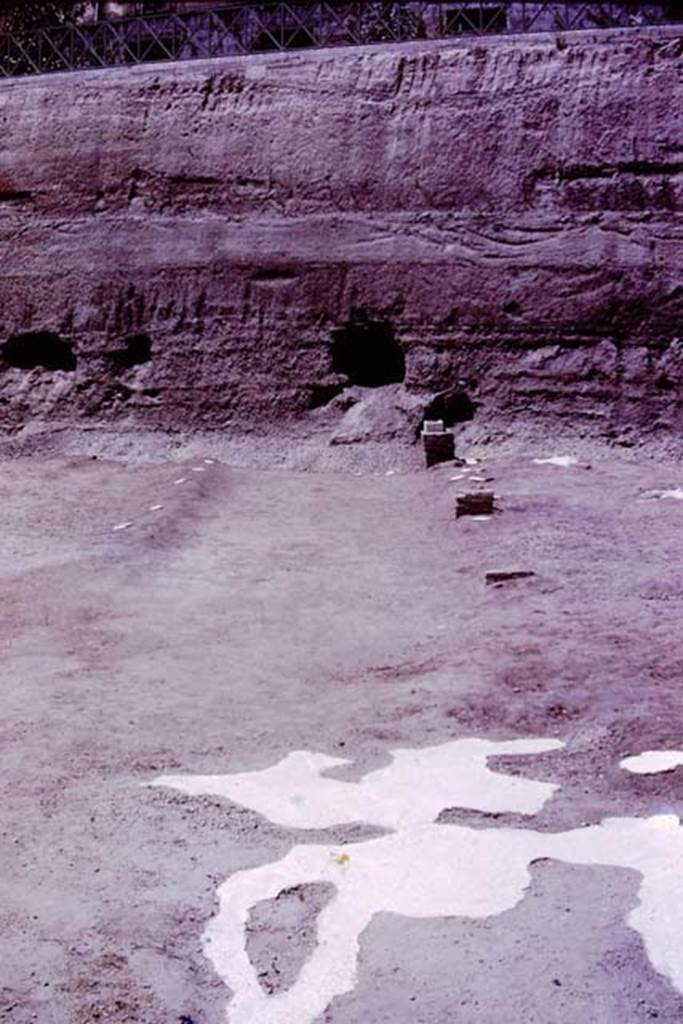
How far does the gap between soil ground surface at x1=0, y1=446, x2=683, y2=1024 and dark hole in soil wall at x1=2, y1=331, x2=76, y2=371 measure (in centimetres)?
265

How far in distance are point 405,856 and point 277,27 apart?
42.4 ft

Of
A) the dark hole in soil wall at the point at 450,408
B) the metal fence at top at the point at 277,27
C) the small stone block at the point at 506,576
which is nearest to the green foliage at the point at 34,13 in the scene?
the metal fence at top at the point at 277,27

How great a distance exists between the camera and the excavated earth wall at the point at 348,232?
10477mm

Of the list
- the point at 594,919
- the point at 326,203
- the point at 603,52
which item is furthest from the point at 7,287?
the point at 594,919

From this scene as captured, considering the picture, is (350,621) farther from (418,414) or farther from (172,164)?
(172,164)

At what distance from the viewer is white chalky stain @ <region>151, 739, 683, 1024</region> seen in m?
2.99

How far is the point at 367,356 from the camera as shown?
36.9ft

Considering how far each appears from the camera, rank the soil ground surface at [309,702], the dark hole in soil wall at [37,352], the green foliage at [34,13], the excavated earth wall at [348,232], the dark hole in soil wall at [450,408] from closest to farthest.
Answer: the soil ground surface at [309,702]
the excavated earth wall at [348,232]
the dark hole in soil wall at [450,408]
the dark hole in soil wall at [37,352]
the green foliage at [34,13]

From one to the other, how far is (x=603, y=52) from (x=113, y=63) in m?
5.10

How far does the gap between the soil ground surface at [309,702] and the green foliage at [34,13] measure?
1167 centimetres

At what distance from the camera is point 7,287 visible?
12.1m

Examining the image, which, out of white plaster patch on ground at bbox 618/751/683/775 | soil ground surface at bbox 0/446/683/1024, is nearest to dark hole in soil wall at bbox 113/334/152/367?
soil ground surface at bbox 0/446/683/1024

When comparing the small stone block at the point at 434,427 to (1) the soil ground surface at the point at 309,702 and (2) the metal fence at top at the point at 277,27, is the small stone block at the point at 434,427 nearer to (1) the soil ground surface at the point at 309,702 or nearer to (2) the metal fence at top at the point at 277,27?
(1) the soil ground surface at the point at 309,702

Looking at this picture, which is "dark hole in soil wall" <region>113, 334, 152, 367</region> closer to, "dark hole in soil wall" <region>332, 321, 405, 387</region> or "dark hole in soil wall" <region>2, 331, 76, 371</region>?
"dark hole in soil wall" <region>2, 331, 76, 371</region>
